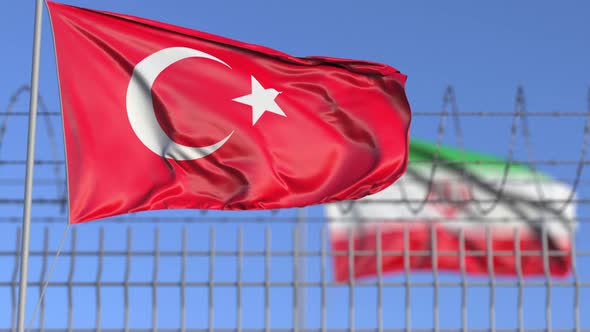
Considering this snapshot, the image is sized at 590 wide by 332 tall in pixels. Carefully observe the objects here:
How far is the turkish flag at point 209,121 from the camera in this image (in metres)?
10.5

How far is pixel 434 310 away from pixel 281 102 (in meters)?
3.86

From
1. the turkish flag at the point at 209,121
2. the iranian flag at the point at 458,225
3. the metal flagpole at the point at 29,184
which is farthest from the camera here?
the iranian flag at the point at 458,225

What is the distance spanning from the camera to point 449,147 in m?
19.8

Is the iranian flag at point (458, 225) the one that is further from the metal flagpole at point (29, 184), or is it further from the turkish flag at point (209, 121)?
the metal flagpole at point (29, 184)

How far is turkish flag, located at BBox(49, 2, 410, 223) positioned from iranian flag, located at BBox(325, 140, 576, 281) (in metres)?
2.80

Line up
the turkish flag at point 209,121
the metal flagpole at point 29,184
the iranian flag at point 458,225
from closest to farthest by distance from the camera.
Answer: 1. the metal flagpole at point 29,184
2. the turkish flag at point 209,121
3. the iranian flag at point 458,225

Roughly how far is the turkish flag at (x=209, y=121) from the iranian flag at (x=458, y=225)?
280 cm

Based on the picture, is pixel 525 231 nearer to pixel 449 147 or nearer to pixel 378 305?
pixel 449 147

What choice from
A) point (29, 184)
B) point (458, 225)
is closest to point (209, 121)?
point (29, 184)

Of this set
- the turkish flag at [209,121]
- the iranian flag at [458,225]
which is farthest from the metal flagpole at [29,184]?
the iranian flag at [458,225]

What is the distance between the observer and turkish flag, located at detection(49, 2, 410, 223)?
10.5 metres

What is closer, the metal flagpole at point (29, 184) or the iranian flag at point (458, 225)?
the metal flagpole at point (29, 184)

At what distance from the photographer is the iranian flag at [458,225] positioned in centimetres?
1520

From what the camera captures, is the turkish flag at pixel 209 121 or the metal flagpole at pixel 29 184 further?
the turkish flag at pixel 209 121
